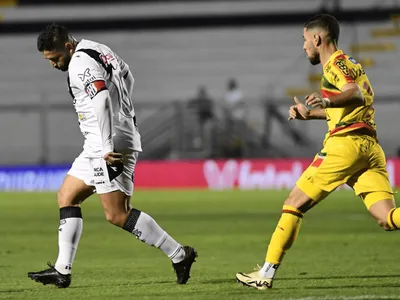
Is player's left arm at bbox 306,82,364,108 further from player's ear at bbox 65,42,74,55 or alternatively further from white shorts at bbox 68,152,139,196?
player's ear at bbox 65,42,74,55

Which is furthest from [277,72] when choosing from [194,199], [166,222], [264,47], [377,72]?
[166,222]

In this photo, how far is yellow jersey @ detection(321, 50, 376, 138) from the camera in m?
7.34

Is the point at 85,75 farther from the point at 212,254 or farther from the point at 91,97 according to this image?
the point at 212,254

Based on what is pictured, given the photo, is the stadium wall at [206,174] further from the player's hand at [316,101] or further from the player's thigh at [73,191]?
the player's hand at [316,101]

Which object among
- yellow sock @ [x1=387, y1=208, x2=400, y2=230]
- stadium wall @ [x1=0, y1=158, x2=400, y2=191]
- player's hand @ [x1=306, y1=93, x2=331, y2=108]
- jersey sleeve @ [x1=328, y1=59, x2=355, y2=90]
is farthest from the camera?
stadium wall @ [x1=0, y1=158, x2=400, y2=191]

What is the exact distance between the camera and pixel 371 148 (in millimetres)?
7605

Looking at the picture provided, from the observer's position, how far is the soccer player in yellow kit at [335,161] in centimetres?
753

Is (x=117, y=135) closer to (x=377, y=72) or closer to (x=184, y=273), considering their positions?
(x=184, y=273)

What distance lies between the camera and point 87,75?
7.70 metres


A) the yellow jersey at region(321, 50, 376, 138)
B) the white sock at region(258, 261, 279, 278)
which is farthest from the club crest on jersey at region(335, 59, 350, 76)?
the white sock at region(258, 261, 279, 278)

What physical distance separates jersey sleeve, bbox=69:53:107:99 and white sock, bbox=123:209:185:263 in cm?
104

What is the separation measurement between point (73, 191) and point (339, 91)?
229cm

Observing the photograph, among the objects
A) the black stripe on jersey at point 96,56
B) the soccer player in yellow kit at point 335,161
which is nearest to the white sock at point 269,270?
Answer: the soccer player in yellow kit at point 335,161

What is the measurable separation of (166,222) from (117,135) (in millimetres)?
7388
